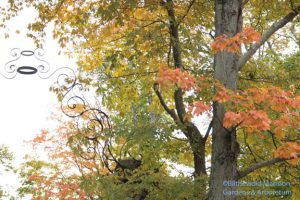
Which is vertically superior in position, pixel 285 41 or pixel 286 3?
pixel 285 41

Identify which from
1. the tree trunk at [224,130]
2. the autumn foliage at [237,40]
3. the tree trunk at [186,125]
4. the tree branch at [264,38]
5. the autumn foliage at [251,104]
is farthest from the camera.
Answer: the tree trunk at [186,125]

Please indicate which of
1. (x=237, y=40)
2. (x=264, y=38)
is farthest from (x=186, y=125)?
(x=237, y=40)

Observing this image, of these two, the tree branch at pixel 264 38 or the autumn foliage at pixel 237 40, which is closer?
the autumn foliage at pixel 237 40

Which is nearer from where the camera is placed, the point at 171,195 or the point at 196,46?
the point at 171,195

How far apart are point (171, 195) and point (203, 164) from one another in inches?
60.3

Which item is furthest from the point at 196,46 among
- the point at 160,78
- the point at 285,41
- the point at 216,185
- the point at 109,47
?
the point at 285,41

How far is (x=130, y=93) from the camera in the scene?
9.20m

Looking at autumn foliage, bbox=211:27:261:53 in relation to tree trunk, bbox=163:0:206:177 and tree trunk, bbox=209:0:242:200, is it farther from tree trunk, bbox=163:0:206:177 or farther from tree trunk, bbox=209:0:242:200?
tree trunk, bbox=163:0:206:177

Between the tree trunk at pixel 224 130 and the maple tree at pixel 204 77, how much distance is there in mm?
13

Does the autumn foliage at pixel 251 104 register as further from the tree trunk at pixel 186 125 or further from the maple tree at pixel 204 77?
the tree trunk at pixel 186 125

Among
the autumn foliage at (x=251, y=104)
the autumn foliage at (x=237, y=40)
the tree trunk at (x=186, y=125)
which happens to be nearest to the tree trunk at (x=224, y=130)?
the autumn foliage at (x=251, y=104)

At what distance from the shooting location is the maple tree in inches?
174

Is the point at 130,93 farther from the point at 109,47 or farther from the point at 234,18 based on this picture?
the point at 234,18

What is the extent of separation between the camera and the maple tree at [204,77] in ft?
14.5
